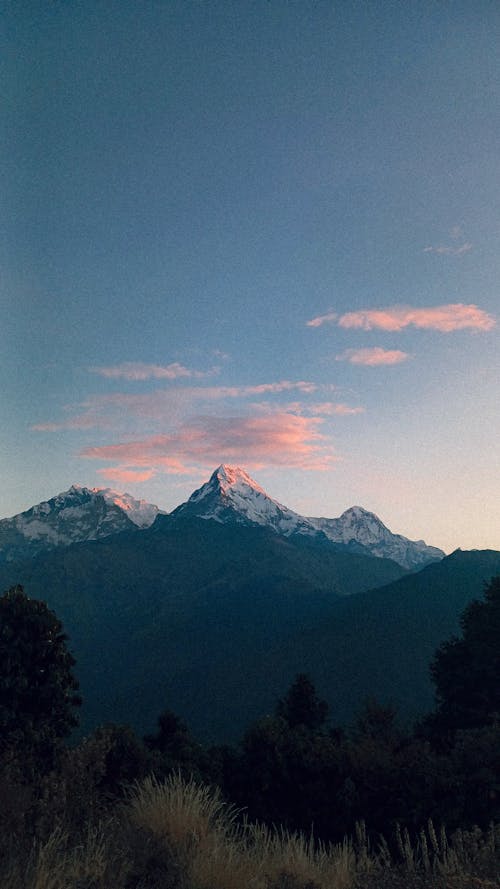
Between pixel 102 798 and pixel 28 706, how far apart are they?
3681 cm

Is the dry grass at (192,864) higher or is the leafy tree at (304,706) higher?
the dry grass at (192,864)

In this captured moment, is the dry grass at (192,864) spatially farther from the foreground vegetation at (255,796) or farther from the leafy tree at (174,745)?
the leafy tree at (174,745)

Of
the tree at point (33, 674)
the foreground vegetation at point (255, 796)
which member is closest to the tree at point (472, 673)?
the foreground vegetation at point (255, 796)

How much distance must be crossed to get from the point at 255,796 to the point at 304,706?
36.5m

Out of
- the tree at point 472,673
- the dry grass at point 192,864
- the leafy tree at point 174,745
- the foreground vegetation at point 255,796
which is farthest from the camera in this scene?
the leafy tree at point 174,745

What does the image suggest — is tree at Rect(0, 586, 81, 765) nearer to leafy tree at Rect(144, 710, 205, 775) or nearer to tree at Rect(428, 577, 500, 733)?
leafy tree at Rect(144, 710, 205, 775)

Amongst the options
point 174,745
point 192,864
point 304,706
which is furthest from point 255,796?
point 304,706

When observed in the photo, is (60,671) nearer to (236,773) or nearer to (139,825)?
(236,773)

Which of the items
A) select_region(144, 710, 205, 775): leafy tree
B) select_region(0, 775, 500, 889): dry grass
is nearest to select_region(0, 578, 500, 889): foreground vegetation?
select_region(0, 775, 500, 889): dry grass

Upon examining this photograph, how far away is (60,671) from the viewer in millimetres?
44031

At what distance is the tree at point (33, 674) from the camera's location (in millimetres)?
41906

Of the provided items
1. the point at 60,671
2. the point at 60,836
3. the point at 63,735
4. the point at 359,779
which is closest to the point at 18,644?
the point at 60,671

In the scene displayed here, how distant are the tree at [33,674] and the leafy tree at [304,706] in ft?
77.3

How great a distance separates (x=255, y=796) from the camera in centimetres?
2609
